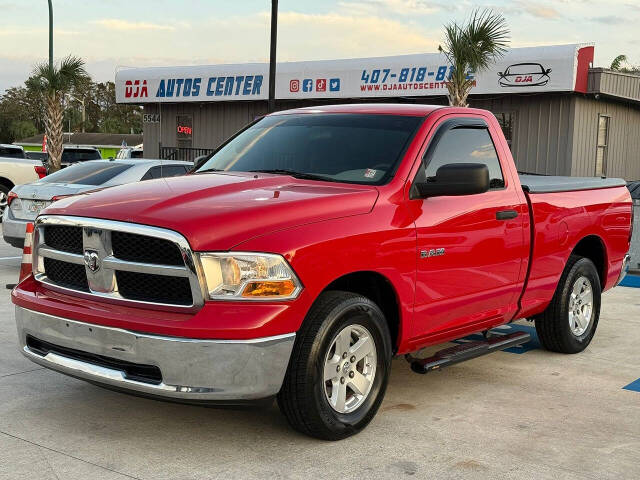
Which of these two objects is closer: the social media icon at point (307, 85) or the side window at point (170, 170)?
the side window at point (170, 170)

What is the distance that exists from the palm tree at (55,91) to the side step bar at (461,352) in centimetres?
2475

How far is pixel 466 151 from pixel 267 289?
227 centimetres

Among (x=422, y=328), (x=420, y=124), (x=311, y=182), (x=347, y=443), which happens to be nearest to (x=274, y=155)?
(x=311, y=182)

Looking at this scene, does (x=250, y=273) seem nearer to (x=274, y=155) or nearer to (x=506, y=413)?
(x=274, y=155)

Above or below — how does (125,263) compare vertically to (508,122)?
below

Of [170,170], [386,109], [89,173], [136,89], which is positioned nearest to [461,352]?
[386,109]

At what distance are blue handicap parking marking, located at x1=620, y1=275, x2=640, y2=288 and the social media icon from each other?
14.4 meters

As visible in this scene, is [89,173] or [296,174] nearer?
[296,174]

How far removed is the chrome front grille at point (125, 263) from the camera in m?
4.18

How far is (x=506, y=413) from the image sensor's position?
5312 millimetres

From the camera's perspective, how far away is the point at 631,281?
38.0 ft

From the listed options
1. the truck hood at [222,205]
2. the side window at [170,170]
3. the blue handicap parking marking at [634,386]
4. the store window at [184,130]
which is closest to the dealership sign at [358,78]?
the store window at [184,130]

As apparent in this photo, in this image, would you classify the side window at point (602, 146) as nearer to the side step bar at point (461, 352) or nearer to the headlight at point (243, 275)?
the side step bar at point (461, 352)

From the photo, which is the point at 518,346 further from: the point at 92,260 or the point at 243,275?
the point at 92,260
